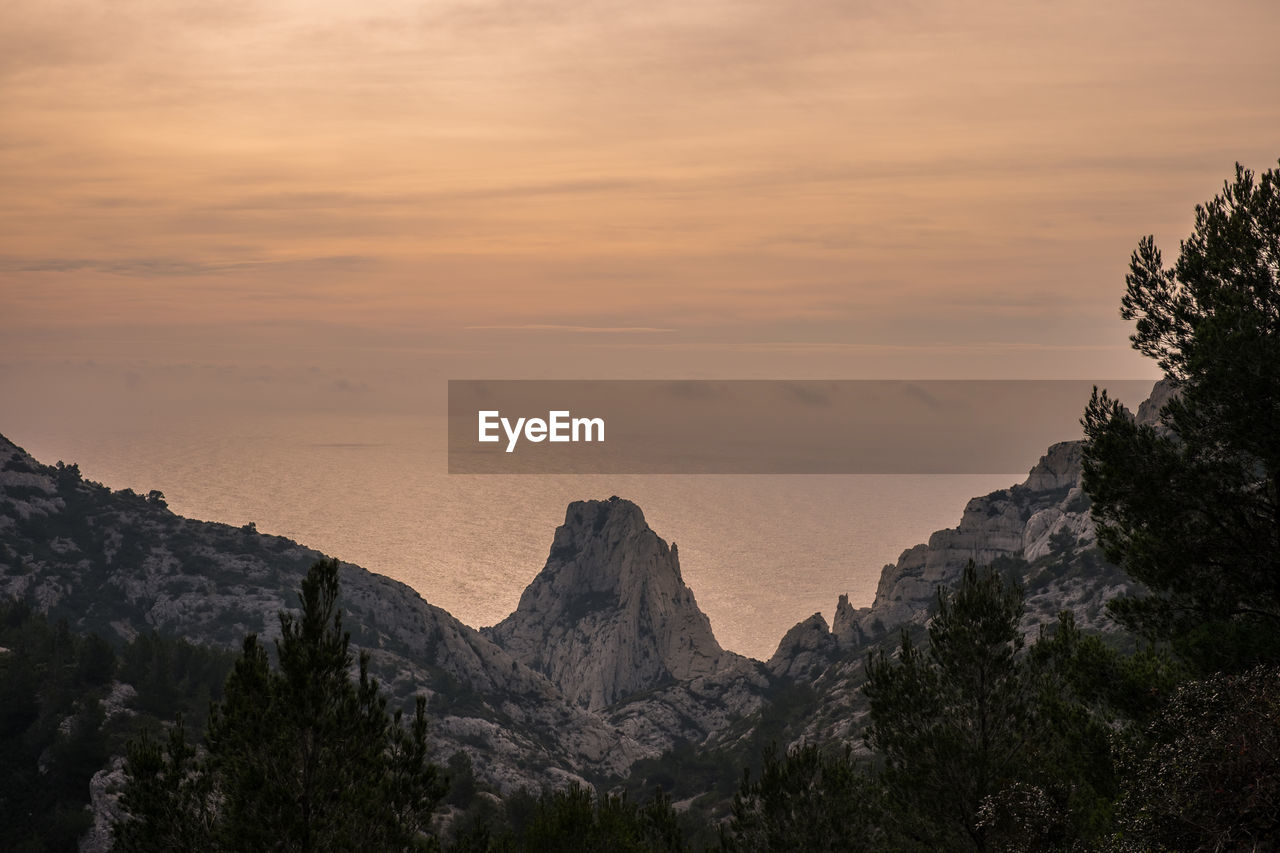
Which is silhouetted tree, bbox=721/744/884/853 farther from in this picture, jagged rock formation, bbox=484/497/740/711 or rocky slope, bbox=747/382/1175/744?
jagged rock formation, bbox=484/497/740/711

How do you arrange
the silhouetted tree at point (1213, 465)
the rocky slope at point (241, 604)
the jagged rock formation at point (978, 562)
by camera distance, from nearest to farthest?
the silhouetted tree at point (1213, 465) < the jagged rock formation at point (978, 562) < the rocky slope at point (241, 604)

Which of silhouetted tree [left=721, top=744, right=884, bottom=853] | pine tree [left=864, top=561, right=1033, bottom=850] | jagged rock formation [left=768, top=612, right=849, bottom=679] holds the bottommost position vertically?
jagged rock formation [left=768, top=612, right=849, bottom=679]

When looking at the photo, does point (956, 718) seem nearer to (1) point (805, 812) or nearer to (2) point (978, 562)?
(1) point (805, 812)

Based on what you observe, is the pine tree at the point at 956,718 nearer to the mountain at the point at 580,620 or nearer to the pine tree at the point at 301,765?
the pine tree at the point at 301,765

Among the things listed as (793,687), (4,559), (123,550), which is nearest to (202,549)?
(123,550)

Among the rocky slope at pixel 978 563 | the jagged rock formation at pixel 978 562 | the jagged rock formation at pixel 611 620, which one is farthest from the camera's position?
the jagged rock formation at pixel 611 620

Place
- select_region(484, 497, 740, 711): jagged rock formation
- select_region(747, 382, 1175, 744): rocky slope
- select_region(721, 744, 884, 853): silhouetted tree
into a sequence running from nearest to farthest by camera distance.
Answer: select_region(721, 744, 884, 853): silhouetted tree
select_region(747, 382, 1175, 744): rocky slope
select_region(484, 497, 740, 711): jagged rock formation

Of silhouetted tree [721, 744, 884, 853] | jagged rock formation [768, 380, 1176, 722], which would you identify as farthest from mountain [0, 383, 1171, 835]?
silhouetted tree [721, 744, 884, 853]

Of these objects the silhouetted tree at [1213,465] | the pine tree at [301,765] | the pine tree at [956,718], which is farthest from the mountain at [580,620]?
the silhouetted tree at [1213,465]

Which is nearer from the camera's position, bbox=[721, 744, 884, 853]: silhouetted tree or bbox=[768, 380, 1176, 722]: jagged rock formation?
bbox=[721, 744, 884, 853]: silhouetted tree

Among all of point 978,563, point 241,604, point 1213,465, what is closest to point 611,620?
point 241,604
